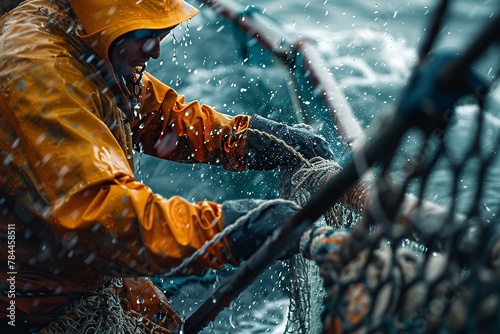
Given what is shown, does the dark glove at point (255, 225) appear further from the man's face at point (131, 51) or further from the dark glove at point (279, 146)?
the dark glove at point (279, 146)

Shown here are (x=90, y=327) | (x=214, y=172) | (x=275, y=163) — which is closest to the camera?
(x=90, y=327)

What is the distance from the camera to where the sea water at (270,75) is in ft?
12.9

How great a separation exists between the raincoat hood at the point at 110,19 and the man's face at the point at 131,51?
6 centimetres

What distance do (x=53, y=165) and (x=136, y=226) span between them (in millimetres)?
379

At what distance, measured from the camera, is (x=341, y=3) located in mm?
7594

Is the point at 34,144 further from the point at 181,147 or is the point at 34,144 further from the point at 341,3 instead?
the point at 341,3

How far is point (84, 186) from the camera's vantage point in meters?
2.22

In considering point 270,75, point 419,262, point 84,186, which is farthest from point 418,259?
point 270,75

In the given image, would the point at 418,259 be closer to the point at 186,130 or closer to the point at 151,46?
the point at 151,46

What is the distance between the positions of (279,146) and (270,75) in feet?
7.84

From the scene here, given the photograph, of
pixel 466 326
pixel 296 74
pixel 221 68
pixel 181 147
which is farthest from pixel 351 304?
pixel 221 68

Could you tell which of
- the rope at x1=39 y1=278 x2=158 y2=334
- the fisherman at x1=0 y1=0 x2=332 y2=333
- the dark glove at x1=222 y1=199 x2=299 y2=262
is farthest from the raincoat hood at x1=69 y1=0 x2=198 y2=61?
the rope at x1=39 y1=278 x2=158 y2=334

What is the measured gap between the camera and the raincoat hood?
2.54 m

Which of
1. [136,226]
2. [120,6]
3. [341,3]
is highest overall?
[120,6]
